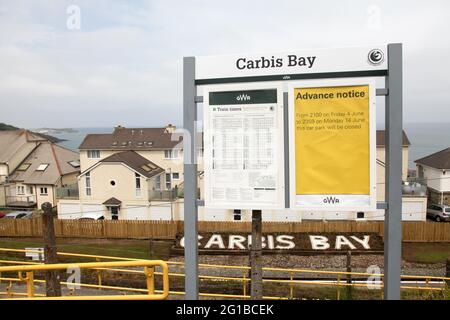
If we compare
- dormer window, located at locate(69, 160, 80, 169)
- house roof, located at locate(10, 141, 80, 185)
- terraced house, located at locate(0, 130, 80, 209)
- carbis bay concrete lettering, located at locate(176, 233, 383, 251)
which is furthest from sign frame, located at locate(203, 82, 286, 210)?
dormer window, located at locate(69, 160, 80, 169)

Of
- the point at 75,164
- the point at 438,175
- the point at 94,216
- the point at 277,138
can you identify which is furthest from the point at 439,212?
the point at 75,164

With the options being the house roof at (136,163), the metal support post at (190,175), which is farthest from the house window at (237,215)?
the metal support post at (190,175)

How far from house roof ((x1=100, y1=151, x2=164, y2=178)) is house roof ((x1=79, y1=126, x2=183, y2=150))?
16.6ft

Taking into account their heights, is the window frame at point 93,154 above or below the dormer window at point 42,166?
above

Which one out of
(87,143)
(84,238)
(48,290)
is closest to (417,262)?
(48,290)

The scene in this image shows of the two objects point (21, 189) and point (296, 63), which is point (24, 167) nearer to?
point (21, 189)

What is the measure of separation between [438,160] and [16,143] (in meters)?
48.5

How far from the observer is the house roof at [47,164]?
3531 cm

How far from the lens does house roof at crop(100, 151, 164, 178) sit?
28.2 m

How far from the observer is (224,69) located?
391 centimetres

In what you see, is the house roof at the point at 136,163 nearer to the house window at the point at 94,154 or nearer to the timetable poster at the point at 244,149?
the house window at the point at 94,154

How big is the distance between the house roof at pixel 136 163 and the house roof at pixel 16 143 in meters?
19.1

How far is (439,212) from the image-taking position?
1110 inches

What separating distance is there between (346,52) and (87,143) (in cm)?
3791
